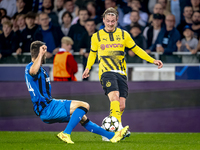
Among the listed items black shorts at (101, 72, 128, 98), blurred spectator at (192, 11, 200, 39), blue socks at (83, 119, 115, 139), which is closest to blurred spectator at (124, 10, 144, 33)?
blurred spectator at (192, 11, 200, 39)

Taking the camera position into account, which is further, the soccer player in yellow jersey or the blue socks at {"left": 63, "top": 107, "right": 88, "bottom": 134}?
the soccer player in yellow jersey

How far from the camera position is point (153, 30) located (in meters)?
8.17

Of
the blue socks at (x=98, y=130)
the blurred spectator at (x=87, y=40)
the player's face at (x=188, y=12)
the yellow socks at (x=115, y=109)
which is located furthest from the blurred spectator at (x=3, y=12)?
the blue socks at (x=98, y=130)

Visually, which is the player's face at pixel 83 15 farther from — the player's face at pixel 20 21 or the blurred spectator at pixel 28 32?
the player's face at pixel 20 21

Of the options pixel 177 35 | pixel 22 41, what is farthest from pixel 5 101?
pixel 177 35

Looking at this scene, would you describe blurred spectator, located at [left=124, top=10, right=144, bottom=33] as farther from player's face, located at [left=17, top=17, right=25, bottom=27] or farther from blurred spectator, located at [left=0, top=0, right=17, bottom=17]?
blurred spectator, located at [left=0, top=0, right=17, bottom=17]

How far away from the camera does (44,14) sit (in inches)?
336

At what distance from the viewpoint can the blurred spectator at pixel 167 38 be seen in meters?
7.90

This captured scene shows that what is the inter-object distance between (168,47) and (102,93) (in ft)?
7.77

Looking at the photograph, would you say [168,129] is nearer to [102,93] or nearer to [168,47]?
[102,93]

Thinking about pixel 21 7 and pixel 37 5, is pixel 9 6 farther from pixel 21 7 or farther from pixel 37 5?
pixel 37 5

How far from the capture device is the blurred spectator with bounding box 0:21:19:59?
26.5ft

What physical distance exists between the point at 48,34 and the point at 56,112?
4417 mm

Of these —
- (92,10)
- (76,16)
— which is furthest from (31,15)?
(92,10)
